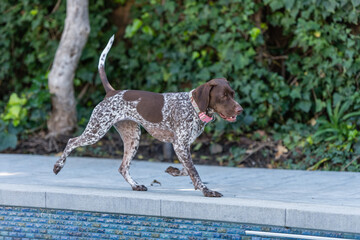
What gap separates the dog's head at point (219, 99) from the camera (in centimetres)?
442

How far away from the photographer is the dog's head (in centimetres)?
442

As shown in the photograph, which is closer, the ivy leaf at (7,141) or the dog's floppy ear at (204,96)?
the dog's floppy ear at (204,96)

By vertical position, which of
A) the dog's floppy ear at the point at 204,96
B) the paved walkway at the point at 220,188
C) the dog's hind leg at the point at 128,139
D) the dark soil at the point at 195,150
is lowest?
the dark soil at the point at 195,150

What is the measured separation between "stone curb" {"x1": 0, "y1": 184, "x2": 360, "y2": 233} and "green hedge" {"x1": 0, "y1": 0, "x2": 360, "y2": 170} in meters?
2.90

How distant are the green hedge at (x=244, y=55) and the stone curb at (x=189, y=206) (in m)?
2.90

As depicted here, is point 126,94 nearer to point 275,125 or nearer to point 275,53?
point 275,125

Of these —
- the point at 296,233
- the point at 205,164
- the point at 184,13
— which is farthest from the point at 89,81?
the point at 296,233

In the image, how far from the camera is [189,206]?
3.96m

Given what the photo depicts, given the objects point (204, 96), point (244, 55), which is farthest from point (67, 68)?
point (204, 96)

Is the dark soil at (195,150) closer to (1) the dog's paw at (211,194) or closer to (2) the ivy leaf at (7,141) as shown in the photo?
(2) the ivy leaf at (7,141)

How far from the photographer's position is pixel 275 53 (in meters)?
8.17

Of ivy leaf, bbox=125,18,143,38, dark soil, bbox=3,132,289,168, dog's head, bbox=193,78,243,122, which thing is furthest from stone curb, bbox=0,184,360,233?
ivy leaf, bbox=125,18,143,38

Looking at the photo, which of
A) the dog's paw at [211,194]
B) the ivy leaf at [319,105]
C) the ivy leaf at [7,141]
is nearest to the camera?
the dog's paw at [211,194]

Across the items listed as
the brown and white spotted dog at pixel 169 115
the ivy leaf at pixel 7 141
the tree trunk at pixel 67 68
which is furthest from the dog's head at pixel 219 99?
the ivy leaf at pixel 7 141
